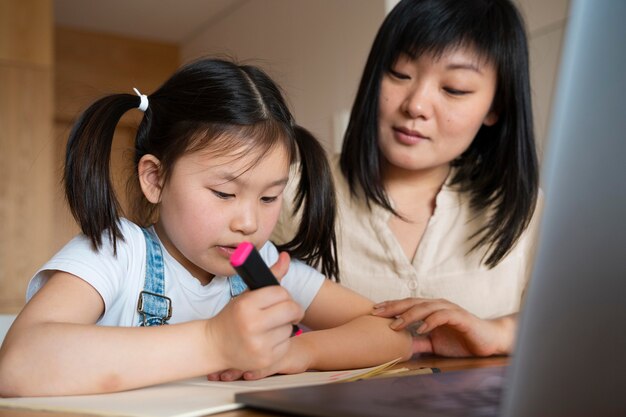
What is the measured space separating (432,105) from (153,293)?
67 cm

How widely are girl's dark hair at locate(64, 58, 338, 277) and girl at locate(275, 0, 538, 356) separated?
32cm

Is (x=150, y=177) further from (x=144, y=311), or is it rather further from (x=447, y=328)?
(x=447, y=328)

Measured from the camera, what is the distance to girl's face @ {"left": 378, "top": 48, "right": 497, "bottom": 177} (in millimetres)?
1366

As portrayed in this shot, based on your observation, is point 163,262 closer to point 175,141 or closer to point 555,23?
point 175,141

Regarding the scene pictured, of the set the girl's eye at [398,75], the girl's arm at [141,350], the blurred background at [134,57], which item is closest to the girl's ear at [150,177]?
the girl's arm at [141,350]

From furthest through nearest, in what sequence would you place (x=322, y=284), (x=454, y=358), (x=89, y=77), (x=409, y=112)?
1. (x=89, y=77)
2. (x=409, y=112)
3. (x=322, y=284)
4. (x=454, y=358)

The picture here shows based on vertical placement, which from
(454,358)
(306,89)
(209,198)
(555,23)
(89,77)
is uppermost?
(89,77)

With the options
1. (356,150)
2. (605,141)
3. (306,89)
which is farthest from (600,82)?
(306,89)

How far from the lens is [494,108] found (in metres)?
1.52

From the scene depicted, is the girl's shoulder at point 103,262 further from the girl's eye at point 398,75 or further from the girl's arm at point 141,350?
the girl's eye at point 398,75

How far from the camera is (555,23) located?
2949 mm

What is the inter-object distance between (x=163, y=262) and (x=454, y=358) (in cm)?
44

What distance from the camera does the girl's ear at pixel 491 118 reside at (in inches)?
60.0

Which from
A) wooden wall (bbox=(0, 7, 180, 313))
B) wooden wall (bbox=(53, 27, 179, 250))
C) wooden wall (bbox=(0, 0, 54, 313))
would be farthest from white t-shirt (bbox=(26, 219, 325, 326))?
wooden wall (bbox=(53, 27, 179, 250))
